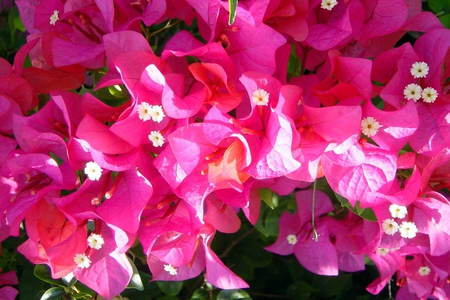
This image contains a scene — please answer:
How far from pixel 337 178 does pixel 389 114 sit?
136 millimetres

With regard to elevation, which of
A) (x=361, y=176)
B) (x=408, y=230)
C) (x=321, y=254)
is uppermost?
(x=361, y=176)

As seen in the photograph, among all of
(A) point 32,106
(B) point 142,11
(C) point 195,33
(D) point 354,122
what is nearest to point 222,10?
(B) point 142,11

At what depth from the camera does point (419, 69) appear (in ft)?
2.63

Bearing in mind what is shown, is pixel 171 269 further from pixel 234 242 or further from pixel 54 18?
pixel 54 18

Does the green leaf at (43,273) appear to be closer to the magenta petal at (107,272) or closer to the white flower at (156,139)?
the magenta petal at (107,272)

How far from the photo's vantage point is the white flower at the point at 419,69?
0.80m

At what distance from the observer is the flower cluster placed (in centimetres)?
75

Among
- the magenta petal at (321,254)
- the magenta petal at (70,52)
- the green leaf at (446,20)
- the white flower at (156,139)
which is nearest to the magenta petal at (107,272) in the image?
the white flower at (156,139)

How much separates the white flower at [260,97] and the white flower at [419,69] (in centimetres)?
26

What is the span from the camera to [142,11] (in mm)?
854

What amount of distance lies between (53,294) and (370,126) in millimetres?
697

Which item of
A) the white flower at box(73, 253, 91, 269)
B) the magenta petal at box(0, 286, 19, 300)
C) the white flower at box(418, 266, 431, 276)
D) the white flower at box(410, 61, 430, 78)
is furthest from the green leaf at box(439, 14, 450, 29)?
the magenta petal at box(0, 286, 19, 300)

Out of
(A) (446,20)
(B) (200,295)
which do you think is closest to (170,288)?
(B) (200,295)

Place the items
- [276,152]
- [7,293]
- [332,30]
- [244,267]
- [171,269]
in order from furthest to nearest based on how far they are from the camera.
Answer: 1. [244,267]
2. [7,293]
3. [171,269]
4. [332,30]
5. [276,152]
